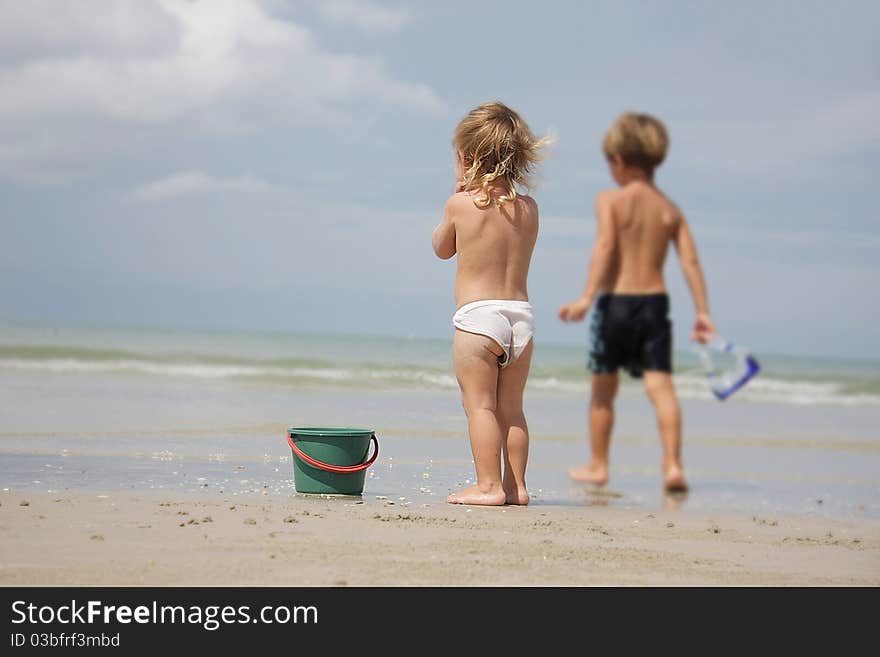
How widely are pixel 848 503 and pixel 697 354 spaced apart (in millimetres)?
6772

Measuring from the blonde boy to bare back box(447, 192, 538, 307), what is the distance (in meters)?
2.28

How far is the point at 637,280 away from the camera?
931 mm

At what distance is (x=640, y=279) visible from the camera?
3.05ft

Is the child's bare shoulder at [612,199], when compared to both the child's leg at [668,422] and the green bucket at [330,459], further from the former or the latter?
A: the green bucket at [330,459]

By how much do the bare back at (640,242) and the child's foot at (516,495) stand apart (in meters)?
4.85

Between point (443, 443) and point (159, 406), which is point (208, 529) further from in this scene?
point (159, 406)

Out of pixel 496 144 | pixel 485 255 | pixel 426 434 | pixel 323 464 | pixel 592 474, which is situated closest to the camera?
pixel 592 474

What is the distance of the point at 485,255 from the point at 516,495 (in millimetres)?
2324

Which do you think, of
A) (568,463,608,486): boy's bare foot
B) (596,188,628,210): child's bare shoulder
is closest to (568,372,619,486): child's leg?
(568,463,608,486): boy's bare foot

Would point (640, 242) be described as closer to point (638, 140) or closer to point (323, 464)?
point (638, 140)

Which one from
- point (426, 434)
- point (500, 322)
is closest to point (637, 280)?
point (500, 322)

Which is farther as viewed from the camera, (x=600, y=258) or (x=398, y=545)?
(x=398, y=545)

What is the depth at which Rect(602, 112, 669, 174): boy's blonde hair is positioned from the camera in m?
0.98

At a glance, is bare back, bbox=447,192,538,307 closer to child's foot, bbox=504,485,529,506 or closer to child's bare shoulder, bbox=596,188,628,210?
child's foot, bbox=504,485,529,506
